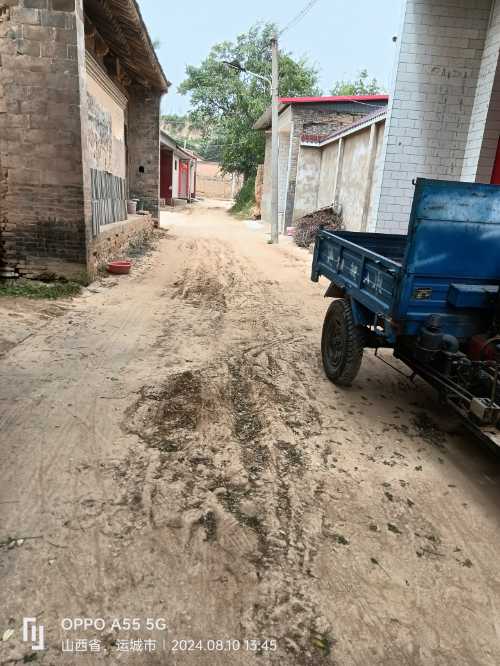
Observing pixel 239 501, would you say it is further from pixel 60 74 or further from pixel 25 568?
pixel 60 74

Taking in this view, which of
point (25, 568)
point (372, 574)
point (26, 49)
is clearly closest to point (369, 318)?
point (372, 574)

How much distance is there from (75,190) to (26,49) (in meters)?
2.09

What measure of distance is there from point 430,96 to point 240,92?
84.4ft

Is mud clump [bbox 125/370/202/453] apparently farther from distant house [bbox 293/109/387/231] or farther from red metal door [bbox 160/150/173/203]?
red metal door [bbox 160/150/173/203]

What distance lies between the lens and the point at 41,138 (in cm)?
712

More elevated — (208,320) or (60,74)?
(60,74)

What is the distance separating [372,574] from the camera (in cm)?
232

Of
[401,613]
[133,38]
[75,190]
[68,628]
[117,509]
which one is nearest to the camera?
[68,628]

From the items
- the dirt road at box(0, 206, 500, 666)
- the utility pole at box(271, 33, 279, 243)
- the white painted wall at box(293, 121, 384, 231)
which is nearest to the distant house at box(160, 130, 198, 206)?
the utility pole at box(271, 33, 279, 243)

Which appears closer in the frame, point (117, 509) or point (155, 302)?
point (117, 509)

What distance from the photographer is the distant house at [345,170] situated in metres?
12.4

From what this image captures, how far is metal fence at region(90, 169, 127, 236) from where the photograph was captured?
9.27 meters

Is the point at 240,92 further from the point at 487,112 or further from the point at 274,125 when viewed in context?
the point at 487,112

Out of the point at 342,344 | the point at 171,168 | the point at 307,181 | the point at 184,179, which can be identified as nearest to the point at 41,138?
the point at 342,344
